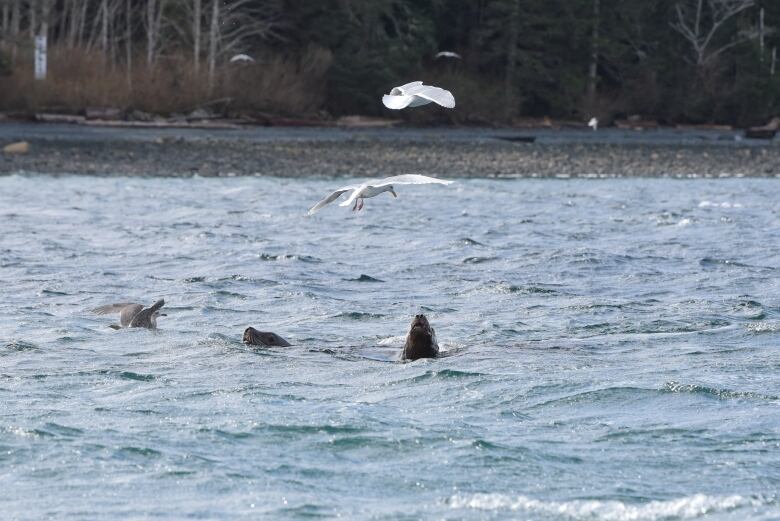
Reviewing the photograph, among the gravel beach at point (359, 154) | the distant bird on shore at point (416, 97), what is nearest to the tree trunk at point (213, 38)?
the gravel beach at point (359, 154)

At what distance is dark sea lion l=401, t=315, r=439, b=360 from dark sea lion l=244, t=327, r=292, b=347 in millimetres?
917

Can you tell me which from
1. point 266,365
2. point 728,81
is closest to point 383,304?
point 266,365

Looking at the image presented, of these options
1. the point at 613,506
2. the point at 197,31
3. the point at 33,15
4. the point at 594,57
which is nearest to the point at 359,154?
the point at 197,31

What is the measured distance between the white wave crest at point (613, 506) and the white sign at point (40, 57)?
3409 centimetres

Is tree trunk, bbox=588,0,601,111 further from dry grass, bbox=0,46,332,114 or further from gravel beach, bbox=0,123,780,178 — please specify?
dry grass, bbox=0,46,332,114

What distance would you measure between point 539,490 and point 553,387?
2205mm

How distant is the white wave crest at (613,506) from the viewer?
20.9 feet

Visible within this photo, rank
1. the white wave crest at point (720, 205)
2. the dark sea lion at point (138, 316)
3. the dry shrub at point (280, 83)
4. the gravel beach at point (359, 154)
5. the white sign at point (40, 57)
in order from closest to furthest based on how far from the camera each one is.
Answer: the dark sea lion at point (138, 316) → the white wave crest at point (720, 205) → the gravel beach at point (359, 154) → the white sign at point (40, 57) → the dry shrub at point (280, 83)

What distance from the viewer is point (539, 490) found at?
676 centimetres

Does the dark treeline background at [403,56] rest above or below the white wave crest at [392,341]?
above

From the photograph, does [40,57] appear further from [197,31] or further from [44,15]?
[197,31]

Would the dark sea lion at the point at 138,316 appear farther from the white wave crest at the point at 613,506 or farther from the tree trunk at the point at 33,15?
the tree trunk at the point at 33,15

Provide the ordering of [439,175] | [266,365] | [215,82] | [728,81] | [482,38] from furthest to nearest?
[728,81] < [482,38] < [215,82] < [439,175] < [266,365]

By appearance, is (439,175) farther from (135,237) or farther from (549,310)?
(549,310)
